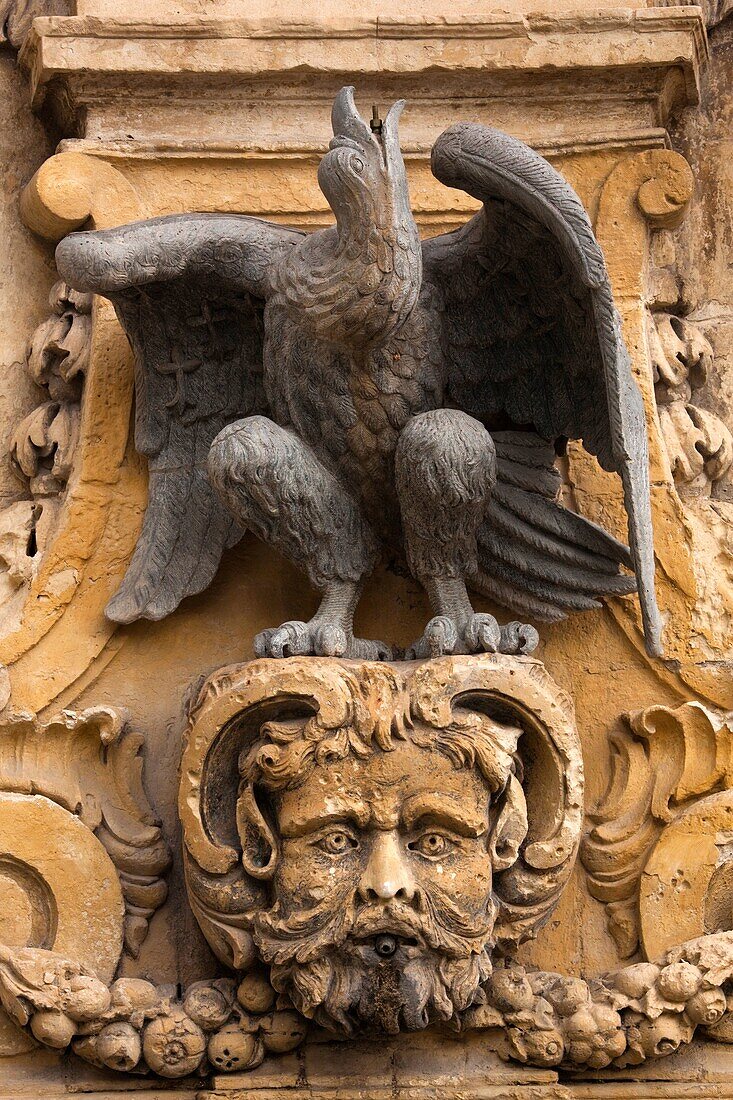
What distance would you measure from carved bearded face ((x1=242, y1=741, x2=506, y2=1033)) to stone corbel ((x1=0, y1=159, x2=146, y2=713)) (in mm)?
623

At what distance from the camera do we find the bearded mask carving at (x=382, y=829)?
3305mm

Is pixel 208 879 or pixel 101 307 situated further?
→ pixel 101 307

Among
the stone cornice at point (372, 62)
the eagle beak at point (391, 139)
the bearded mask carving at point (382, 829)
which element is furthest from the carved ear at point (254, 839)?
the stone cornice at point (372, 62)

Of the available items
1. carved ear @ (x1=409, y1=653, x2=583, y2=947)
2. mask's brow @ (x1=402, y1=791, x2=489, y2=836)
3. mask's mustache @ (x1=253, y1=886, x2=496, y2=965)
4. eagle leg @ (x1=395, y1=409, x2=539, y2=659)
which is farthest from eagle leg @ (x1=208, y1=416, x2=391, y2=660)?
mask's mustache @ (x1=253, y1=886, x2=496, y2=965)

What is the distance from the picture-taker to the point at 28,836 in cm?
362

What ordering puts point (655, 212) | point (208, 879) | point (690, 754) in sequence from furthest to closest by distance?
point (655, 212)
point (690, 754)
point (208, 879)

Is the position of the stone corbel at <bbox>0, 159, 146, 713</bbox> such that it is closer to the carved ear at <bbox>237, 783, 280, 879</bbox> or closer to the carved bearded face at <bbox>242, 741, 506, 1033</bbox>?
the carved ear at <bbox>237, 783, 280, 879</bbox>

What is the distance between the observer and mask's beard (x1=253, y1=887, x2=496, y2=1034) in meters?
3.29

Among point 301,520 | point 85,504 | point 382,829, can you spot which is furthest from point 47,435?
point 382,829

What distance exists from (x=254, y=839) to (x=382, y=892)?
0.28 m

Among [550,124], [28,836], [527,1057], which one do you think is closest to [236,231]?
[550,124]

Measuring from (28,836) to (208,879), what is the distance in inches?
15.0

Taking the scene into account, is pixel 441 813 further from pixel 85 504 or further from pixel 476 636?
pixel 85 504

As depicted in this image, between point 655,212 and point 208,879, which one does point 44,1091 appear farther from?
point 655,212
